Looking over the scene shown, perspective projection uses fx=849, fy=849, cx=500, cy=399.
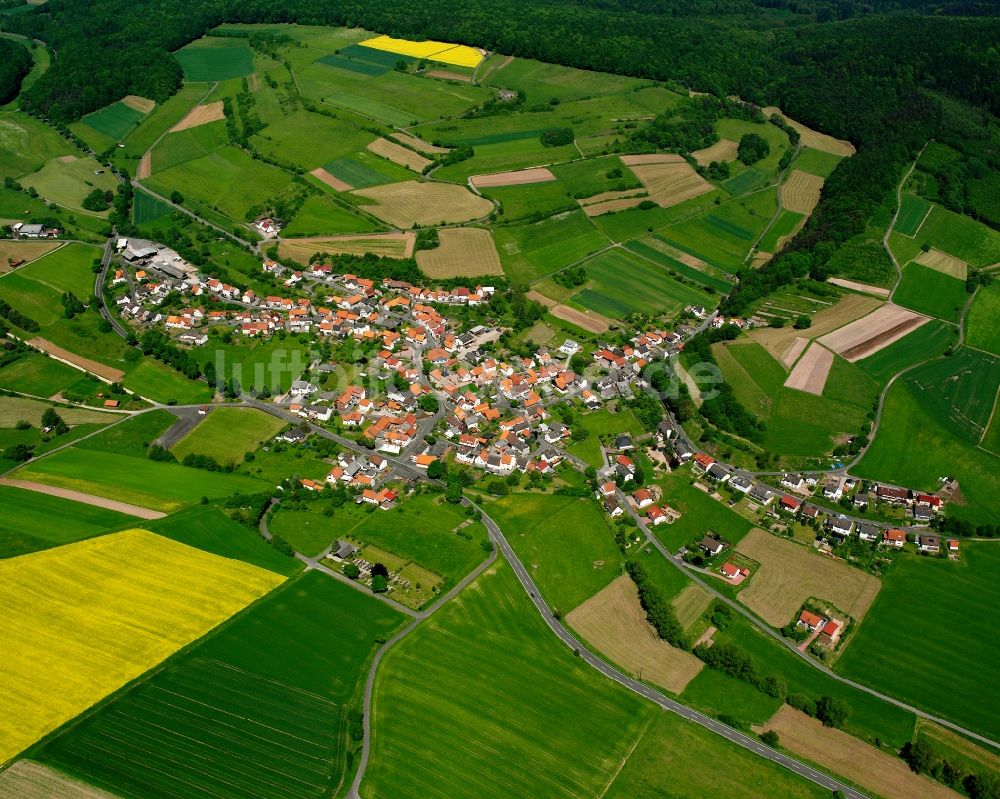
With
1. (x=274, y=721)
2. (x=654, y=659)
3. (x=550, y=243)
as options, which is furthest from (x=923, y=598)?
(x=550, y=243)

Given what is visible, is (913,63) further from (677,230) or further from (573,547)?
(573,547)

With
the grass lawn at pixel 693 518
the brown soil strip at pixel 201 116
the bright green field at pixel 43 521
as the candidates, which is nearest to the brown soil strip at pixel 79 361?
the bright green field at pixel 43 521

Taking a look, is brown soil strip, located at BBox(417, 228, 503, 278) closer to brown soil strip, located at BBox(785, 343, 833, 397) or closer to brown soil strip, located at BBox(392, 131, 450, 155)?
brown soil strip, located at BBox(392, 131, 450, 155)

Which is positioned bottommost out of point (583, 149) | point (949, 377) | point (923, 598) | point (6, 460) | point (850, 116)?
point (6, 460)

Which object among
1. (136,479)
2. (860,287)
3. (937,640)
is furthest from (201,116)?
(937,640)

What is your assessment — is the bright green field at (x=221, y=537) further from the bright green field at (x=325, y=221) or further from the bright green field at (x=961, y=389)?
the bright green field at (x=961, y=389)

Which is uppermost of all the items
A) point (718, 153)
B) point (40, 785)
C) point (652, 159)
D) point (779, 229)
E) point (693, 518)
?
point (718, 153)

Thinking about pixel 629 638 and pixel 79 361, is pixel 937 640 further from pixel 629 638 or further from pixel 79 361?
pixel 79 361
